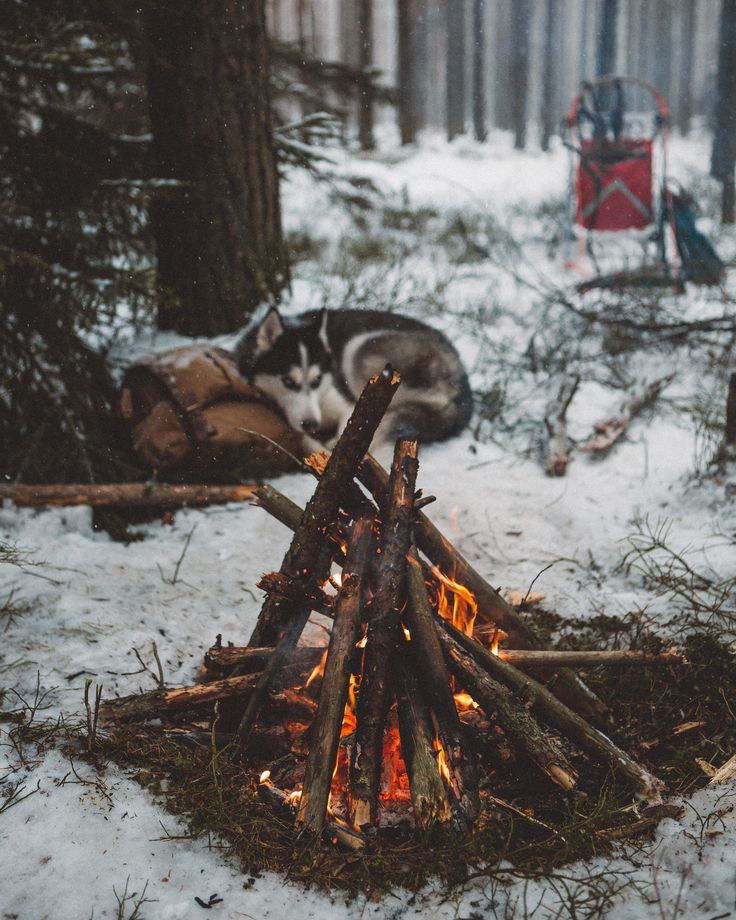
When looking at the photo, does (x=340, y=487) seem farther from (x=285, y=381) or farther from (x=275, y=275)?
(x=275, y=275)

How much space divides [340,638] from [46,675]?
1.09 m

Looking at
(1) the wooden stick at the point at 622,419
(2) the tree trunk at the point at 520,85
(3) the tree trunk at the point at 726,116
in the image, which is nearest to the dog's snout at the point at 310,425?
(1) the wooden stick at the point at 622,419

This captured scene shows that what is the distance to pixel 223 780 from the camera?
1.93 m

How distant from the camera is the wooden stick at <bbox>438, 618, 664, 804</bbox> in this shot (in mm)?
1960

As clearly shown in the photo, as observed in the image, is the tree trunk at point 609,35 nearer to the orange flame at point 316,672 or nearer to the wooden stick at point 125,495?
the wooden stick at point 125,495

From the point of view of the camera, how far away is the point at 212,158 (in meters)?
4.75

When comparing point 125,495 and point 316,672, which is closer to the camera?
point 316,672

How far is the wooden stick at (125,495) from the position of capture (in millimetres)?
3445

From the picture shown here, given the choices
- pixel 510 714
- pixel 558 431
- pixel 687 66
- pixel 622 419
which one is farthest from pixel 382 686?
pixel 687 66

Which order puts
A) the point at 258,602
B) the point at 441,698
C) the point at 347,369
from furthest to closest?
the point at 347,369
the point at 258,602
the point at 441,698

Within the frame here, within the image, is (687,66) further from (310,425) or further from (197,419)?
(197,419)

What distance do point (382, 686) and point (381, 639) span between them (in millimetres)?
134

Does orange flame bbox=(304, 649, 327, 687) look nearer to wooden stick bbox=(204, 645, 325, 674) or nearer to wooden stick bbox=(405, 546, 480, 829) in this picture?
wooden stick bbox=(204, 645, 325, 674)

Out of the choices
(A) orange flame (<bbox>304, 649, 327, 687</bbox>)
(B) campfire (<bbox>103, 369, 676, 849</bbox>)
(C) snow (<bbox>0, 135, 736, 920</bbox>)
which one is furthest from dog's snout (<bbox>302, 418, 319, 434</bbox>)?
(A) orange flame (<bbox>304, 649, 327, 687</bbox>)
